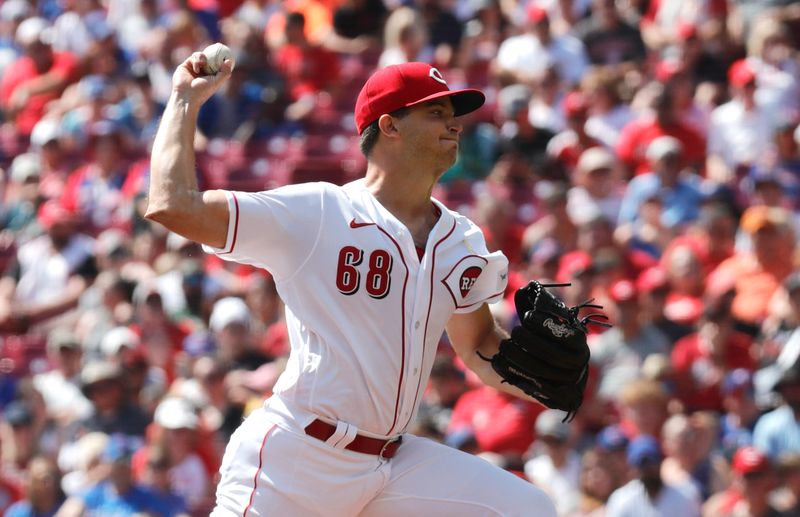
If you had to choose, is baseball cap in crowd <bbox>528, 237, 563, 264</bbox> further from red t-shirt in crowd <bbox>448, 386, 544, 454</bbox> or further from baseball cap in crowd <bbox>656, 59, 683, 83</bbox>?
baseball cap in crowd <bbox>656, 59, 683, 83</bbox>

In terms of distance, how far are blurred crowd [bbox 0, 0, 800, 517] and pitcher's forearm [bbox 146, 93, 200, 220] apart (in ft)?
12.3

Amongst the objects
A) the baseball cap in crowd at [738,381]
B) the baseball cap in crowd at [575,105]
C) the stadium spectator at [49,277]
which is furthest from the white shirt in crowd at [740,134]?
the stadium spectator at [49,277]

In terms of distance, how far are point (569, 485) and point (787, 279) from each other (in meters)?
1.86

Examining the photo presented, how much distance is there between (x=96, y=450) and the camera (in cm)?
816

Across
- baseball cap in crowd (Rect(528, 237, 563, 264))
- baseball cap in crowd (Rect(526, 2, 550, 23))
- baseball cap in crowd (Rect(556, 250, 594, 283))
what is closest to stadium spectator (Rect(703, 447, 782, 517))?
baseball cap in crowd (Rect(556, 250, 594, 283))

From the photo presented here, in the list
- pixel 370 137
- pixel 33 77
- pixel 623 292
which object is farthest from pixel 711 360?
pixel 33 77

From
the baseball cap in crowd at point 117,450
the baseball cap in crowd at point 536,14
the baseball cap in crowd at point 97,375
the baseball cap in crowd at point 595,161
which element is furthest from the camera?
the baseball cap in crowd at point 536,14

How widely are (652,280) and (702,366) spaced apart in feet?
2.23

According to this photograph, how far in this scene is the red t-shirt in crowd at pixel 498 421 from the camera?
25.5 feet

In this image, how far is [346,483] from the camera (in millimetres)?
4152

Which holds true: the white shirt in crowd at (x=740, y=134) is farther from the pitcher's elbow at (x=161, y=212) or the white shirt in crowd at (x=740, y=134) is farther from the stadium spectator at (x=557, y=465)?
the pitcher's elbow at (x=161, y=212)

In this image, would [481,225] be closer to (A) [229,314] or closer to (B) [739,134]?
(A) [229,314]

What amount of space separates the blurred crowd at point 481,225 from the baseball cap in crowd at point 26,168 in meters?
0.05

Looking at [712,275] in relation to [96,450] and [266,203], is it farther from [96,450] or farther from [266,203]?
[266,203]
